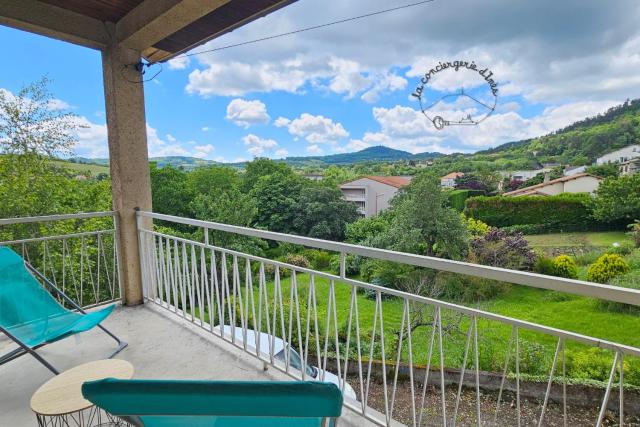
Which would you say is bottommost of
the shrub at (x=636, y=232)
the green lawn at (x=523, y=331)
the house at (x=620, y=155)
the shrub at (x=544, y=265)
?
the green lawn at (x=523, y=331)

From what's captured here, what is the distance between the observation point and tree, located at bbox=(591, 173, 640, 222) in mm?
9017

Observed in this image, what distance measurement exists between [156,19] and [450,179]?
10602 mm

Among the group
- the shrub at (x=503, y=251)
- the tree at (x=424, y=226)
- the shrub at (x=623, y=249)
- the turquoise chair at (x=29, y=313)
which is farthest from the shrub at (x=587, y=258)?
the turquoise chair at (x=29, y=313)

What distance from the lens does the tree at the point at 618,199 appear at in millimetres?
9017

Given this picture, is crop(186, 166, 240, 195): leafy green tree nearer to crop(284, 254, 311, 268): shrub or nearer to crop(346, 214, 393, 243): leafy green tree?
crop(284, 254, 311, 268): shrub

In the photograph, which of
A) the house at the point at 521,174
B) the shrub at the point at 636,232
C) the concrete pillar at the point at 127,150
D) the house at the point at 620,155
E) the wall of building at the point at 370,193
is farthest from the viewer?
the wall of building at the point at 370,193

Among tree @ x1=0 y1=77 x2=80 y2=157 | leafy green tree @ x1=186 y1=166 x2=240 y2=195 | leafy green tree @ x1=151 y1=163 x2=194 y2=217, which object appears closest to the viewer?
tree @ x1=0 y1=77 x2=80 y2=157

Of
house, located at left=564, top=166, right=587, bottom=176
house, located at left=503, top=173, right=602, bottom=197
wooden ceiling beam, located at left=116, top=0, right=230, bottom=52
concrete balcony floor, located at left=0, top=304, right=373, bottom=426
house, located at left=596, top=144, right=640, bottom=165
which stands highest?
wooden ceiling beam, located at left=116, top=0, right=230, bottom=52

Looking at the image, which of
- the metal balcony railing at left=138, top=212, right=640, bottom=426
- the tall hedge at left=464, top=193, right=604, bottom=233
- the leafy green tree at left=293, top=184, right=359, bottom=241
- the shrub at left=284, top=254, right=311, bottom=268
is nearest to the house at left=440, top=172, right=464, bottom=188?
the tall hedge at left=464, top=193, right=604, bottom=233

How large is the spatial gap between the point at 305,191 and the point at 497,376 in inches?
355

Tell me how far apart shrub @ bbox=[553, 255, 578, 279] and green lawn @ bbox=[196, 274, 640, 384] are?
2.87 feet

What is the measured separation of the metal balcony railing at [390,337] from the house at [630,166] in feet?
14.1

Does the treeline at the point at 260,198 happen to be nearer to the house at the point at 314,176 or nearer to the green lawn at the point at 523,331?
the house at the point at 314,176

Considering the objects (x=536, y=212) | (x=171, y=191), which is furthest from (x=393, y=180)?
(x=171, y=191)
